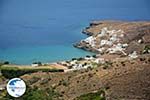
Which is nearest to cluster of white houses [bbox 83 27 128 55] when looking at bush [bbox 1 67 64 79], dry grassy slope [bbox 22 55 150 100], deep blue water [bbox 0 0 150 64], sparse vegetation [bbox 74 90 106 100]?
deep blue water [bbox 0 0 150 64]

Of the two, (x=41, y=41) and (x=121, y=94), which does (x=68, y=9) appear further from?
(x=121, y=94)

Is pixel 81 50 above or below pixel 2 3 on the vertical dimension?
below

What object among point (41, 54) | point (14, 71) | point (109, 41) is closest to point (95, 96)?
point (14, 71)

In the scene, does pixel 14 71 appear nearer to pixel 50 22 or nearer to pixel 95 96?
pixel 95 96

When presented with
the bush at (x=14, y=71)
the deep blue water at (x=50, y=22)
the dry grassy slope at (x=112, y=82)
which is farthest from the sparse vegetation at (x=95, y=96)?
the deep blue water at (x=50, y=22)

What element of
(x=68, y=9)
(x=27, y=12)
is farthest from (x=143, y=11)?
(x=27, y=12)

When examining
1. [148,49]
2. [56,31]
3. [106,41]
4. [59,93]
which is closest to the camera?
[59,93]

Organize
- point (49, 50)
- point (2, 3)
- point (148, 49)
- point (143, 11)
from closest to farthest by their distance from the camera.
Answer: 1. point (148, 49)
2. point (49, 50)
3. point (143, 11)
4. point (2, 3)

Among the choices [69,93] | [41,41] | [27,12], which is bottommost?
Result: [69,93]
